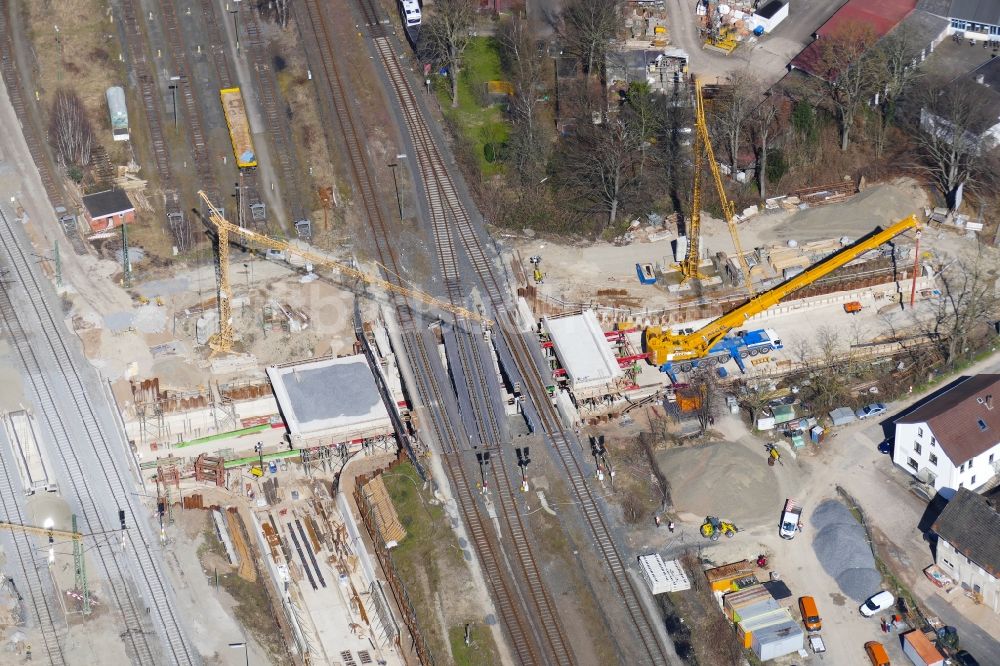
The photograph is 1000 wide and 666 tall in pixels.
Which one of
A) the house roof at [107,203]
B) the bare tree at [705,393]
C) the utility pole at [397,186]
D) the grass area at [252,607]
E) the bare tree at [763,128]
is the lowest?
the grass area at [252,607]

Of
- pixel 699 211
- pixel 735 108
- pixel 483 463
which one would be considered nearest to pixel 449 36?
pixel 735 108

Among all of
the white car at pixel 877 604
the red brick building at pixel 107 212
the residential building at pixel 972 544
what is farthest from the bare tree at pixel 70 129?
the residential building at pixel 972 544

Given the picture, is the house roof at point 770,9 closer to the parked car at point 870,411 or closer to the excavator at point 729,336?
the excavator at point 729,336

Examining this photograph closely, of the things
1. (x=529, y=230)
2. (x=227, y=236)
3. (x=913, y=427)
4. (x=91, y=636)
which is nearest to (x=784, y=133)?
(x=529, y=230)

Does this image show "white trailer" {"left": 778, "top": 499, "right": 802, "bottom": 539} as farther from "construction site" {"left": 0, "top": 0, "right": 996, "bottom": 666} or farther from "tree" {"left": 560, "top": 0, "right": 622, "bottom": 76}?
"tree" {"left": 560, "top": 0, "right": 622, "bottom": 76}

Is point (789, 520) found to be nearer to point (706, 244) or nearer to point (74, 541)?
point (706, 244)
